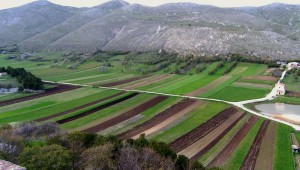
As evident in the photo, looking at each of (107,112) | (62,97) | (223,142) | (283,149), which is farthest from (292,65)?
(62,97)

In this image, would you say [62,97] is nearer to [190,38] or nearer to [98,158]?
[98,158]

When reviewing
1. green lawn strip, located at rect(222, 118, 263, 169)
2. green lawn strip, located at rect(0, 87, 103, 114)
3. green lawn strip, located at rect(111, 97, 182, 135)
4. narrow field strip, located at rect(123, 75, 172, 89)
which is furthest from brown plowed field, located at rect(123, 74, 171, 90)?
green lawn strip, located at rect(222, 118, 263, 169)

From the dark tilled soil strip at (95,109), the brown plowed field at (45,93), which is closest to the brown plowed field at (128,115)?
the dark tilled soil strip at (95,109)

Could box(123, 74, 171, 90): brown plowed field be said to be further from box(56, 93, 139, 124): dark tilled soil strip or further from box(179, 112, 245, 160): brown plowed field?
box(179, 112, 245, 160): brown plowed field

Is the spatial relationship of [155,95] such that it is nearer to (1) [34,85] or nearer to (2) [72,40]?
(1) [34,85]

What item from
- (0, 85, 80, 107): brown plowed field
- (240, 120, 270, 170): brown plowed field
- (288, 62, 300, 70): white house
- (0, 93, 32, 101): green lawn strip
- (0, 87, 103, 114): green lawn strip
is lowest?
(240, 120, 270, 170): brown plowed field

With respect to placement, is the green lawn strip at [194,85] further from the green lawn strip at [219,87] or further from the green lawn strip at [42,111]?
the green lawn strip at [42,111]
